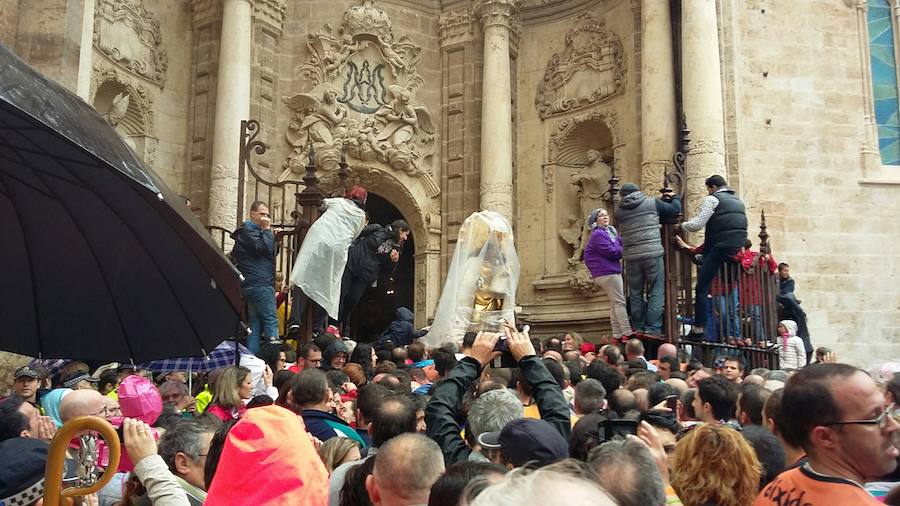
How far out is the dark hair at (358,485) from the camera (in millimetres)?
3291

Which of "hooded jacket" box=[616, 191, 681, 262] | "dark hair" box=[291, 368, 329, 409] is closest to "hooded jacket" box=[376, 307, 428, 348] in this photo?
"hooded jacket" box=[616, 191, 681, 262]

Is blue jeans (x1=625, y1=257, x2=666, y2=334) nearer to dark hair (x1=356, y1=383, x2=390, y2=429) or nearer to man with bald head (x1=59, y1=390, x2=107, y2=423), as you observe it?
dark hair (x1=356, y1=383, x2=390, y2=429)

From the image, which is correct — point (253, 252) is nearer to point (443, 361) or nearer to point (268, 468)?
point (443, 361)

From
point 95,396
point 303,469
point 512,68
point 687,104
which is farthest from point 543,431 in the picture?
point 512,68

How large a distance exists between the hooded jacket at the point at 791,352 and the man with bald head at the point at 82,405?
28.6 feet

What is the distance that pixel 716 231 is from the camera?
10.7 meters

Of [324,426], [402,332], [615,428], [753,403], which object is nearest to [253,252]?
[402,332]

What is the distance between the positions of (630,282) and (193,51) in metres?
10.2

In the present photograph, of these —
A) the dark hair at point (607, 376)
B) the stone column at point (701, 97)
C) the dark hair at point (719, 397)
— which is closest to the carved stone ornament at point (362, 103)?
the stone column at point (701, 97)

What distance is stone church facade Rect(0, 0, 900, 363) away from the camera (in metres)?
14.5

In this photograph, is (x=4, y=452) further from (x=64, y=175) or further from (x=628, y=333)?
(x=628, y=333)

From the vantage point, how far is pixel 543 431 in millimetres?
3459

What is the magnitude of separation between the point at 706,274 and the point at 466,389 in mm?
7417

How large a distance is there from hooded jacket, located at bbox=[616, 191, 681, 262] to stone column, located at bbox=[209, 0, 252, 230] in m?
7.49
